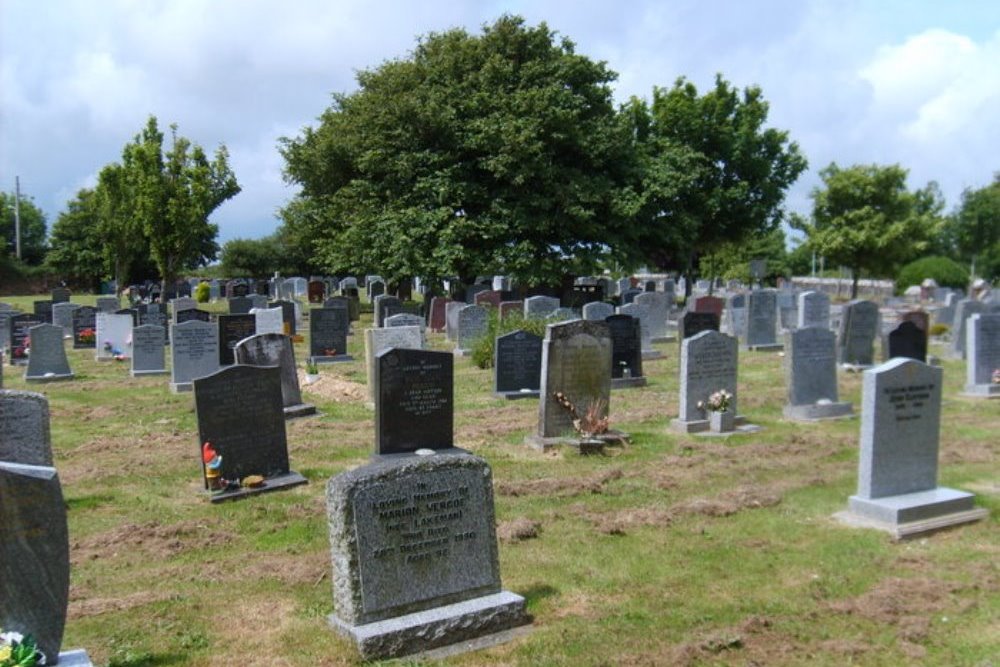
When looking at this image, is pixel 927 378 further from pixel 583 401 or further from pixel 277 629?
pixel 277 629

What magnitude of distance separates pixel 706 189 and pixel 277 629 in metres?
36.5

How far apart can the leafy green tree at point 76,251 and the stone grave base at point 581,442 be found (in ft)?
182

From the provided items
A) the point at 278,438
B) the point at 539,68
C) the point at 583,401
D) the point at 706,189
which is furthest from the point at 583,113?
the point at 278,438

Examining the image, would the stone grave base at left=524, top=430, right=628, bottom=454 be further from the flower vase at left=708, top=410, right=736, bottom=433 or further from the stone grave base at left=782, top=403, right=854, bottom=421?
the stone grave base at left=782, top=403, right=854, bottom=421

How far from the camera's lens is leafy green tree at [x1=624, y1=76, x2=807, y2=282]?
127 ft

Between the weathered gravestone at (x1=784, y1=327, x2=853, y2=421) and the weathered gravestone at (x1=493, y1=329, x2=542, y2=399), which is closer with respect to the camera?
the weathered gravestone at (x1=784, y1=327, x2=853, y2=421)

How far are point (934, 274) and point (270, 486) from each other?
49653mm

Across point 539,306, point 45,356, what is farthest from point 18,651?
point 539,306

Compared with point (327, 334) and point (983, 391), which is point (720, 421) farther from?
point (327, 334)

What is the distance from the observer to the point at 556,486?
986 centimetres

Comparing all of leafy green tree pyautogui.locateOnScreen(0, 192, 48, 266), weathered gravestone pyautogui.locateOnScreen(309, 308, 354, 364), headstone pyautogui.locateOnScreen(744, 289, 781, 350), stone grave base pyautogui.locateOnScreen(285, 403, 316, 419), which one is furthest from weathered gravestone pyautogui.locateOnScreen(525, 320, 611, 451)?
leafy green tree pyautogui.locateOnScreen(0, 192, 48, 266)

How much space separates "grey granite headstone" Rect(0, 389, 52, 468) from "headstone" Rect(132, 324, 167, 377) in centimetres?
1109

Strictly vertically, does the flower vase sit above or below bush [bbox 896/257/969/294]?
below

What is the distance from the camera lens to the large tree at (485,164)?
29.3 m
